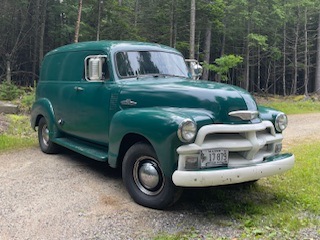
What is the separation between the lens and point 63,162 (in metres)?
6.37

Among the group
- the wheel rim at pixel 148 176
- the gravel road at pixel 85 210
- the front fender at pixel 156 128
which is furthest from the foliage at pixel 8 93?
the wheel rim at pixel 148 176

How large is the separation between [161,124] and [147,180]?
2.65ft

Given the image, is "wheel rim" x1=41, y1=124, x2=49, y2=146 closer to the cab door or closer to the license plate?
the cab door

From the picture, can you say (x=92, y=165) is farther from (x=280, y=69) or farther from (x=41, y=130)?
(x=280, y=69)

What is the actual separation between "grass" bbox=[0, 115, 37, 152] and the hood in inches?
169

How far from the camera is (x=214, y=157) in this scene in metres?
3.76

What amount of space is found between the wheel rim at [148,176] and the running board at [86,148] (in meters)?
0.76

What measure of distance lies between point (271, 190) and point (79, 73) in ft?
12.1

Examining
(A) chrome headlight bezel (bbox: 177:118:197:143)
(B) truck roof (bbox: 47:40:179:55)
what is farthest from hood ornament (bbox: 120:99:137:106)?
(A) chrome headlight bezel (bbox: 177:118:197:143)

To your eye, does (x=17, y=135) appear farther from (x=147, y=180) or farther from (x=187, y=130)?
(x=187, y=130)

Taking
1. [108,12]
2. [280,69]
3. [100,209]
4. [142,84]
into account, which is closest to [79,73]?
[142,84]

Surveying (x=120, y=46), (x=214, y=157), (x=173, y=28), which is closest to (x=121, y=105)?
(x=120, y=46)

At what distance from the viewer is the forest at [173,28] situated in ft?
65.2

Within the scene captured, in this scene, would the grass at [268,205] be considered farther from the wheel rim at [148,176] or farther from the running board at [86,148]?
the running board at [86,148]
